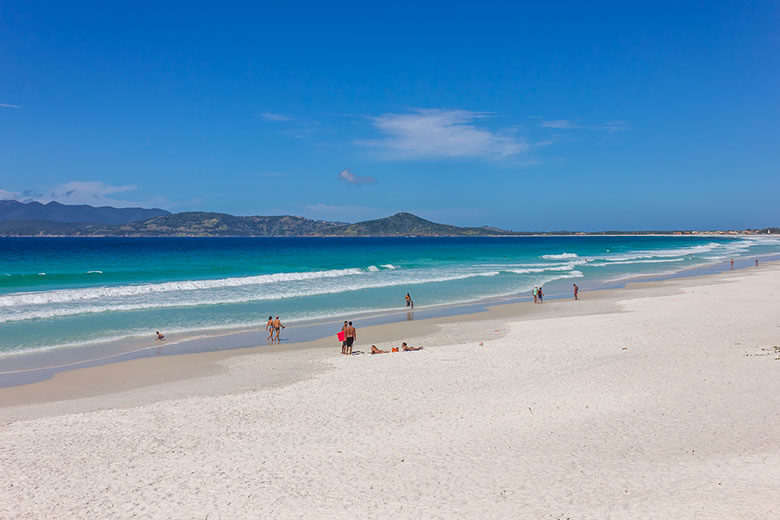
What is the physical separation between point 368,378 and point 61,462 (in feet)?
22.0

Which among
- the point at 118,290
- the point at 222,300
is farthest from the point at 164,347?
the point at 118,290

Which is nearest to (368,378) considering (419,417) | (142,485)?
(419,417)

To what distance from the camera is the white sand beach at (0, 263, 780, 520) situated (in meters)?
6.73

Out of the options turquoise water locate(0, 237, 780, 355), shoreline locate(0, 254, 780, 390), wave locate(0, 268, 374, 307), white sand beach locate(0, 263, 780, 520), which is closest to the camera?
white sand beach locate(0, 263, 780, 520)

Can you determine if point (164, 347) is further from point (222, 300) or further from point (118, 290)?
point (118, 290)

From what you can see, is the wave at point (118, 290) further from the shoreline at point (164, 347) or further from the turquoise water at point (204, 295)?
the shoreline at point (164, 347)

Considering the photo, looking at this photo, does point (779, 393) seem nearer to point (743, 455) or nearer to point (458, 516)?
point (743, 455)

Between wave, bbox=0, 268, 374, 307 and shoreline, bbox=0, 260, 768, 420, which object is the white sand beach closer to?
shoreline, bbox=0, 260, 768, 420

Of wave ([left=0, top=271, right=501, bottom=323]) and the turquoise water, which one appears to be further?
wave ([left=0, top=271, right=501, bottom=323])

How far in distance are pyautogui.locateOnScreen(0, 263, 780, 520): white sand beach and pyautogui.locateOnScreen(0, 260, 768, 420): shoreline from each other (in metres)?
0.16

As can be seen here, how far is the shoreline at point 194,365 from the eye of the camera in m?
12.0

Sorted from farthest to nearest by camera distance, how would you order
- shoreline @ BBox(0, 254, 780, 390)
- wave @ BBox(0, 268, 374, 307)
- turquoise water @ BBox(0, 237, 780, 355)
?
wave @ BBox(0, 268, 374, 307), turquoise water @ BBox(0, 237, 780, 355), shoreline @ BBox(0, 254, 780, 390)

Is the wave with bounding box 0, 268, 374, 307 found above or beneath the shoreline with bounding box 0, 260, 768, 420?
above

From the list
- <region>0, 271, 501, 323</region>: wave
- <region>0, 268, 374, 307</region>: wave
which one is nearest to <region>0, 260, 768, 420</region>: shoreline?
<region>0, 271, 501, 323</region>: wave
